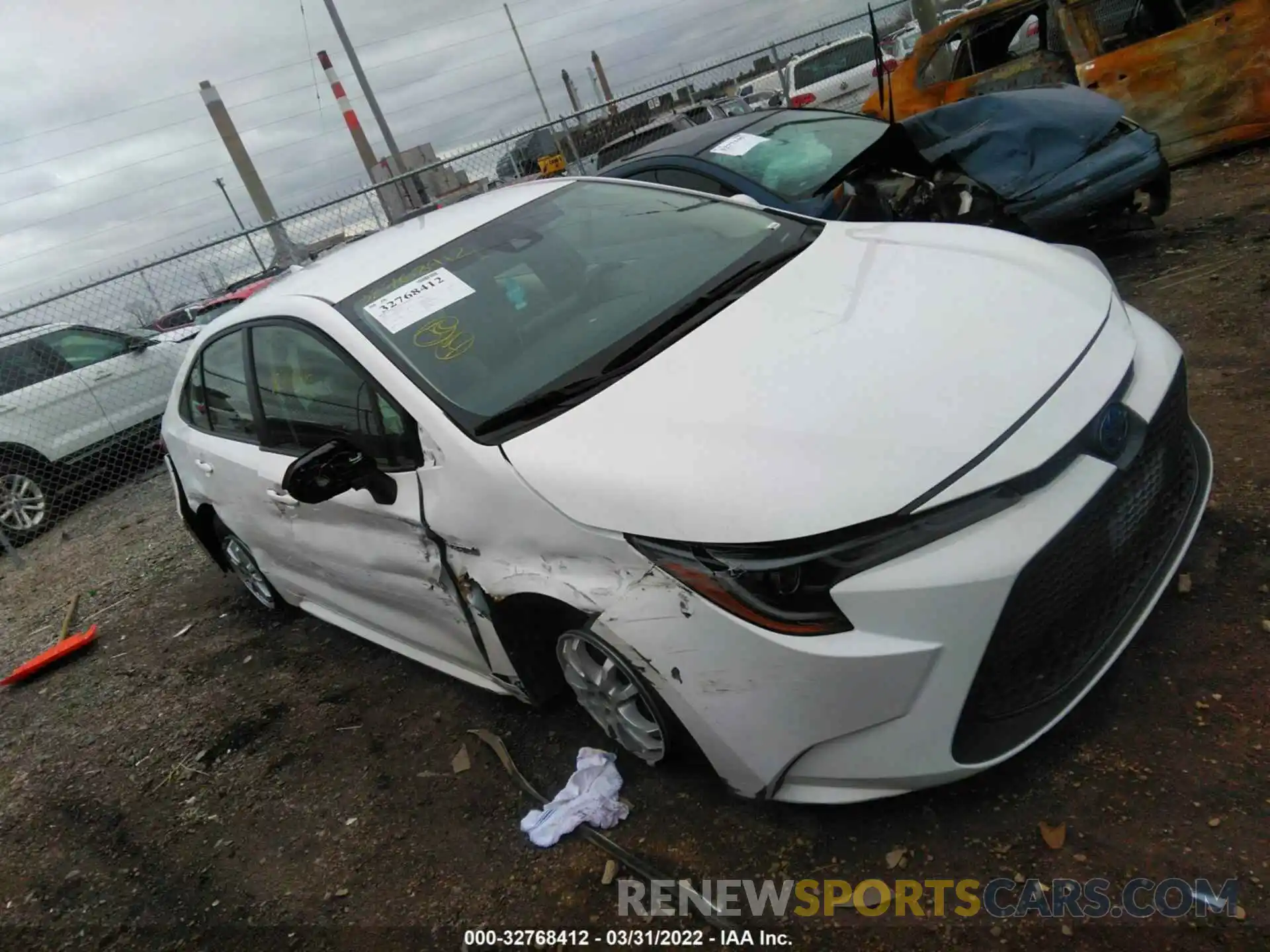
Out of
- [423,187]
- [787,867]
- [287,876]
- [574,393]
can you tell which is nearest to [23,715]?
[287,876]

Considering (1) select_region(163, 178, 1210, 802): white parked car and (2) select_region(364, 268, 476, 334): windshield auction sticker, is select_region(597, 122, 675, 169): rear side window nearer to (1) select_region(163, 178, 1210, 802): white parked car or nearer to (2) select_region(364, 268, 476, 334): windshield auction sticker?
(1) select_region(163, 178, 1210, 802): white parked car

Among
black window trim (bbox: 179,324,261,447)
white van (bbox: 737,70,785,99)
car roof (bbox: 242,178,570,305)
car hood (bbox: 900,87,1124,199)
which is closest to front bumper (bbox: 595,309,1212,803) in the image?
car roof (bbox: 242,178,570,305)

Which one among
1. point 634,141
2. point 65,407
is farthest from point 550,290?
point 634,141

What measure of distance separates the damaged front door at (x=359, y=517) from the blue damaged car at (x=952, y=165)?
2.89m

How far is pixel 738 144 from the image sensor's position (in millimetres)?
5312

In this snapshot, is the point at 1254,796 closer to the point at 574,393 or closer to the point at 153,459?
the point at 574,393

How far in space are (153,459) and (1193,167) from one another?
1002cm

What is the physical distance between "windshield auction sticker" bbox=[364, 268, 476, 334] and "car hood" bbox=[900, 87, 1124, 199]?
361 cm

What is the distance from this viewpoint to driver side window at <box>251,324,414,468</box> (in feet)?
8.42

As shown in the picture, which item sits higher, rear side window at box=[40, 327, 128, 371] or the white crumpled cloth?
rear side window at box=[40, 327, 128, 371]

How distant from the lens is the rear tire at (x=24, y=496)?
7.47 metres

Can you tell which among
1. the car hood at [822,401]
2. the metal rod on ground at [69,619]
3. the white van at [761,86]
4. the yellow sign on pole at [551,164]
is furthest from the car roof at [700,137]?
the white van at [761,86]

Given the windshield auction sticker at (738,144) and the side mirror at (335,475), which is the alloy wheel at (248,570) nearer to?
the side mirror at (335,475)

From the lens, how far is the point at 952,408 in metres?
1.89
